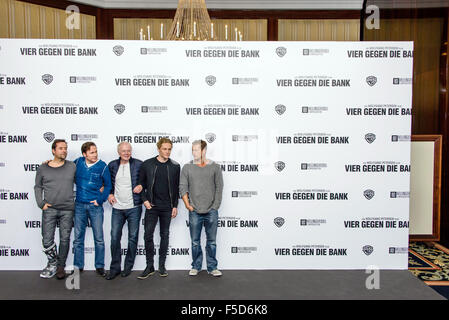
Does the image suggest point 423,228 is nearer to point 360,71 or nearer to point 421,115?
point 421,115

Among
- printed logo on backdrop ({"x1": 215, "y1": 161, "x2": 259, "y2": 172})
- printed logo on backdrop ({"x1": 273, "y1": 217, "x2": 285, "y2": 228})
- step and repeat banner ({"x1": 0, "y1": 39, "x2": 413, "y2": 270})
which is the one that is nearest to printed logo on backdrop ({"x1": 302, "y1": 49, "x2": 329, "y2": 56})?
step and repeat banner ({"x1": 0, "y1": 39, "x2": 413, "y2": 270})

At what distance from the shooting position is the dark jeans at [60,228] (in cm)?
388

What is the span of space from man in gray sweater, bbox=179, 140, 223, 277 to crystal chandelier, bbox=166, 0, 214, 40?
143 cm

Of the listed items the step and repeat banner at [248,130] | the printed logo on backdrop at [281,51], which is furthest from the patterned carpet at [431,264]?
the printed logo on backdrop at [281,51]

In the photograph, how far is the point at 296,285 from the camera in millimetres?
3838

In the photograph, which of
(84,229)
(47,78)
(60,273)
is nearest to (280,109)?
(84,229)

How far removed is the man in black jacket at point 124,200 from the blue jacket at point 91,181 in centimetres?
7

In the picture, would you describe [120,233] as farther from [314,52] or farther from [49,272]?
[314,52]

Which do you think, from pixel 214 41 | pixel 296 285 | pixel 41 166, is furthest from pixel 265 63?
pixel 41 166

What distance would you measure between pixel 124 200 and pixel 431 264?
4252mm

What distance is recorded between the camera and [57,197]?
385 centimetres

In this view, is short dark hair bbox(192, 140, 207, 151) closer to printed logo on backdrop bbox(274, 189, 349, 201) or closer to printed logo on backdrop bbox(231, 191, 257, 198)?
printed logo on backdrop bbox(231, 191, 257, 198)
